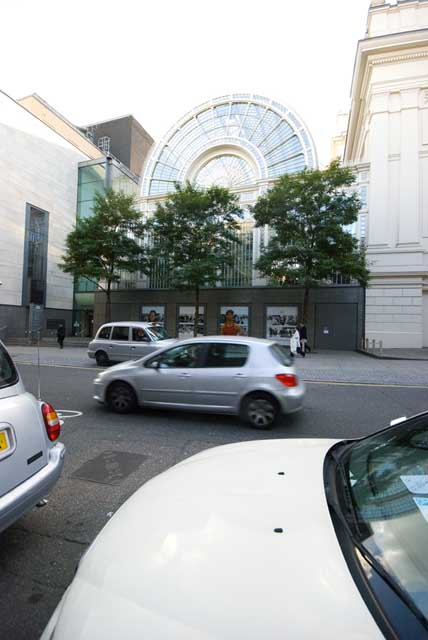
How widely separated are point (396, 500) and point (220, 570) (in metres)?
0.81

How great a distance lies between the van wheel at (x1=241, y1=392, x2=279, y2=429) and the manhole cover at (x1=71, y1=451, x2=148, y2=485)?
6.33 feet

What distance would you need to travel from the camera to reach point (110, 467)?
384 centimetres

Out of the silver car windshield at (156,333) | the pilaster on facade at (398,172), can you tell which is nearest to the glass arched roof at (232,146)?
the pilaster on facade at (398,172)

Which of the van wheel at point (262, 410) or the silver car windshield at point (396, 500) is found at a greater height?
the silver car windshield at point (396, 500)

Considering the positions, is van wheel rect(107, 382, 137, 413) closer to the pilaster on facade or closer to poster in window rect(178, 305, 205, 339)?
the pilaster on facade

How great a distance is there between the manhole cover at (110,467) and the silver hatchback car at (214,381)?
1570 mm

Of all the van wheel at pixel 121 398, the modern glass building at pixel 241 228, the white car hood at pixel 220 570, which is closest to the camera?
the white car hood at pixel 220 570

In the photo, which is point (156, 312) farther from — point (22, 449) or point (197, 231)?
point (22, 449)

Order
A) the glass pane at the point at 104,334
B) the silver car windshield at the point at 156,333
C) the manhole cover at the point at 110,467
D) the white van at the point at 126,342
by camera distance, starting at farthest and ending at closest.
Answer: the glass pane at the point at 104,334
the silver car windshield at the point at 156,333
the white van at the point at 126,342
the manhole cover at the point at 110,467

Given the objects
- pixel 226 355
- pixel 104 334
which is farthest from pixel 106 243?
pixel 226 355

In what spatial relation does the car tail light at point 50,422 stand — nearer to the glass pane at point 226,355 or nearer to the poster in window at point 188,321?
the glass pane at point 226,355

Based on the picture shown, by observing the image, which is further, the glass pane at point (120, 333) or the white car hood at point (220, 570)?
the glass pane at point (120, 333)

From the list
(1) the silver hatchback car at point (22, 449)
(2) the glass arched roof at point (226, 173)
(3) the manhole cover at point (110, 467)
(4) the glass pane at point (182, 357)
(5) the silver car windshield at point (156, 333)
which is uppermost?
(2) the glass arched roof at point (226, 173)

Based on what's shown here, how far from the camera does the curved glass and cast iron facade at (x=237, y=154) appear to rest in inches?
960
